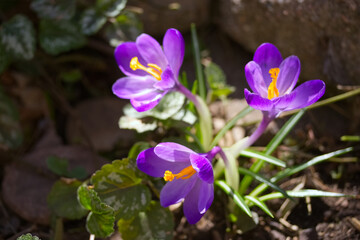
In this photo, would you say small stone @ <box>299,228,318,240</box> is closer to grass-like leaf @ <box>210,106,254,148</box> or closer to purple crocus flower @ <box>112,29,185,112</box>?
grass-like leaf @ <box>210,106,254,148</box>

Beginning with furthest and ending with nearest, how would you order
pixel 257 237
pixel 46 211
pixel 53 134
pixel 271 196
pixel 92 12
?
1. pixel 53 134
2. pixel 92 12
3. pixel 46 211
4. pixel 257 237
5. pixel 271 196

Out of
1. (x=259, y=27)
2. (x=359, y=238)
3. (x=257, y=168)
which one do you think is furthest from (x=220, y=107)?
(x=359, y=238)

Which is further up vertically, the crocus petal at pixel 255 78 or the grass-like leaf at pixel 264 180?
the crocus petal at pixel 255 78

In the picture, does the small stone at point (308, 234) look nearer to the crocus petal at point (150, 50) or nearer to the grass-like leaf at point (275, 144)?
the grass-like leaf at point (275, 144)

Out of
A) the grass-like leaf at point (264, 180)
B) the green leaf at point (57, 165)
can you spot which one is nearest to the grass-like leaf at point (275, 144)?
the grass-like leaf at point (264, 180)

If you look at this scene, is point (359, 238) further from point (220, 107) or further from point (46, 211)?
point (46, 211)

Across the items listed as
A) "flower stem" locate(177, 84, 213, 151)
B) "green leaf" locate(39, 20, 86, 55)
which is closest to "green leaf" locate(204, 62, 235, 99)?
"flower stem" locate(177, 84, 213, 151)
